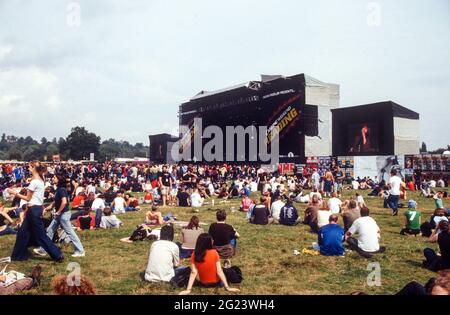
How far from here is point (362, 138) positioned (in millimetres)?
35062

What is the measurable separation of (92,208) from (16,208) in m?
3.25

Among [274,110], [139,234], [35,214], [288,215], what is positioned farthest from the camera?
[274,110]

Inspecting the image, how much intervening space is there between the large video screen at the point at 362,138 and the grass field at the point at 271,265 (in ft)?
76.3

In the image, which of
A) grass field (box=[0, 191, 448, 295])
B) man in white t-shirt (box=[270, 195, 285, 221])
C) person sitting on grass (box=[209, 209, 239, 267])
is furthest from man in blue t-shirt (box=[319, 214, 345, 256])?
man in white t-shirt (box=[270, 195, 285, 221])

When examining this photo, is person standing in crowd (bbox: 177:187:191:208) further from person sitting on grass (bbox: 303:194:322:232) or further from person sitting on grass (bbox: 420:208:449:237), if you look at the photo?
person sitting on grass (bbox: 420:208:449:237)

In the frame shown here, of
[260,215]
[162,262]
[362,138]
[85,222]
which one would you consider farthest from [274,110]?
[162,262]

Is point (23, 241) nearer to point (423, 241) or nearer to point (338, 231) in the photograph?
point (338, 231)

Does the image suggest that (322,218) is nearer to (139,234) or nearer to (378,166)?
(139,234)

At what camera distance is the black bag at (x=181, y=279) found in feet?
23.1

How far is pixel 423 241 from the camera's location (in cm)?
1097

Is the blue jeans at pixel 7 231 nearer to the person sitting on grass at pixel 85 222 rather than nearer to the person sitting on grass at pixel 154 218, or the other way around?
the person sitting on grass at pixel 85 222

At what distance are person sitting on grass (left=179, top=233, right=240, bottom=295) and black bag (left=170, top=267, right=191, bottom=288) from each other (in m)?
0.24

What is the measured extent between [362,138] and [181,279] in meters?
31.2
